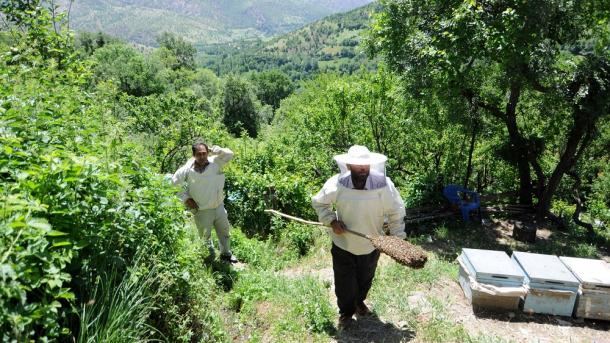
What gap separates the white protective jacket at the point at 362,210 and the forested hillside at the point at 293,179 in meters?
1.04

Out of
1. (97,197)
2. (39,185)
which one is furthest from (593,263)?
(39,185)

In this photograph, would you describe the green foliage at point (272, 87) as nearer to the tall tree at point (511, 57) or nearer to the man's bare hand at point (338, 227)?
the tall tree at point (511, 57)

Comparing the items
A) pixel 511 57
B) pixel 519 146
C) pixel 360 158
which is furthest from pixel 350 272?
pixel 519 146

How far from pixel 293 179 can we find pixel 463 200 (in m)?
4.32

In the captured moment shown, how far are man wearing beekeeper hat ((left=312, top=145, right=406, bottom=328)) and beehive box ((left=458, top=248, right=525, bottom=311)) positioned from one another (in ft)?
4.36

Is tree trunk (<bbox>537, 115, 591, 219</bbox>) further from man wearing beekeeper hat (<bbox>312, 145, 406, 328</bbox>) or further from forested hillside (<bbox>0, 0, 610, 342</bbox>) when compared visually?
man wearing beekeeper hat (<bbox>312, 145, 406, 328</bbox>)

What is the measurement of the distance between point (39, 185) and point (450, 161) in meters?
11.7

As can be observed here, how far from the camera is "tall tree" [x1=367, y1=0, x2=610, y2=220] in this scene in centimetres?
798

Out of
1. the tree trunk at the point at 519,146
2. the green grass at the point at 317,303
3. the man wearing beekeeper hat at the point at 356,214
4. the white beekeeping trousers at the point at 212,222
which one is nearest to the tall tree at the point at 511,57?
the tree trunk at the point at 519,146

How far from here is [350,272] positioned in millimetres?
4723

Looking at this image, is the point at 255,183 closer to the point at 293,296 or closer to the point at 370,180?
the point at 293,296

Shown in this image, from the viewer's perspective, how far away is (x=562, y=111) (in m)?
10.1

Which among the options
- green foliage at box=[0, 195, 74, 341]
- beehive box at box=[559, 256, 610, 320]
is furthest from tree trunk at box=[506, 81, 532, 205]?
green foliage at box=[0, 195, 74, 341]

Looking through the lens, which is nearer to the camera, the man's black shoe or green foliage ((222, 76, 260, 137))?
the man's black shoe
